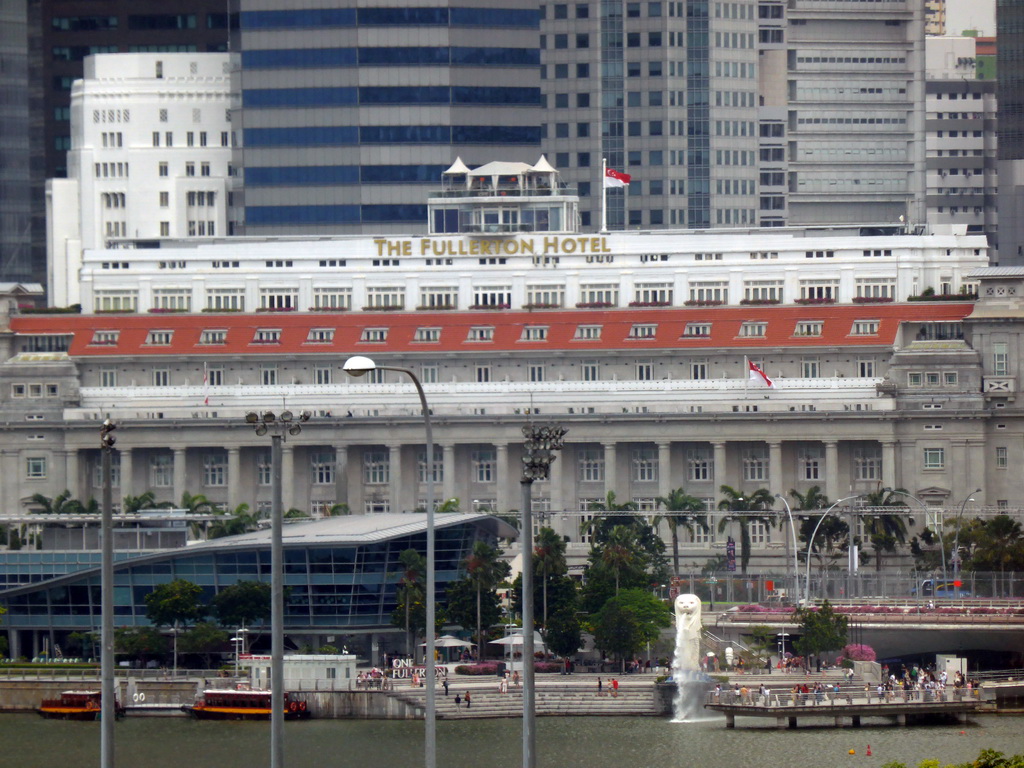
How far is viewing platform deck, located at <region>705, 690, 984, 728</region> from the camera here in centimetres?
Answer: 19250

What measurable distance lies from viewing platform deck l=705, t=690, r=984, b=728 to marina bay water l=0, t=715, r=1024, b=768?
1.05 m

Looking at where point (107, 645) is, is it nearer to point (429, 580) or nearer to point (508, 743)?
point (429, 580)

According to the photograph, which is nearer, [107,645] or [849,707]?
[107,645]

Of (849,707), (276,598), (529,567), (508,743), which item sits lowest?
(508,743)

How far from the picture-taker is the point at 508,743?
609 feet

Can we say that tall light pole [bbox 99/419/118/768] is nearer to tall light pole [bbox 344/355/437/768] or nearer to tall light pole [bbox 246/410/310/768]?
tall light pole [bbox 246/410/310/768]

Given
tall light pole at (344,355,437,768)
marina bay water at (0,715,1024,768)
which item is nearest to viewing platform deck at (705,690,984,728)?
marina bay water at (0,715,1024,768)

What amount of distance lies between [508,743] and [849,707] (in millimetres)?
22930

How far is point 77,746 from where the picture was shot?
185 m

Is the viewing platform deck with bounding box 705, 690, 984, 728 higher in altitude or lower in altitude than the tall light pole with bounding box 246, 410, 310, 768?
lower

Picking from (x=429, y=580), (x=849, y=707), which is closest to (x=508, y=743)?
(x=849, y=707)

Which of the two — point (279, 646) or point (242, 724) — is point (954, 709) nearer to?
point (242, 724)

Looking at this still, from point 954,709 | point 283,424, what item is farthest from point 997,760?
point 954,709

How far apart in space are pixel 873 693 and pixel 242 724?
135 feet
